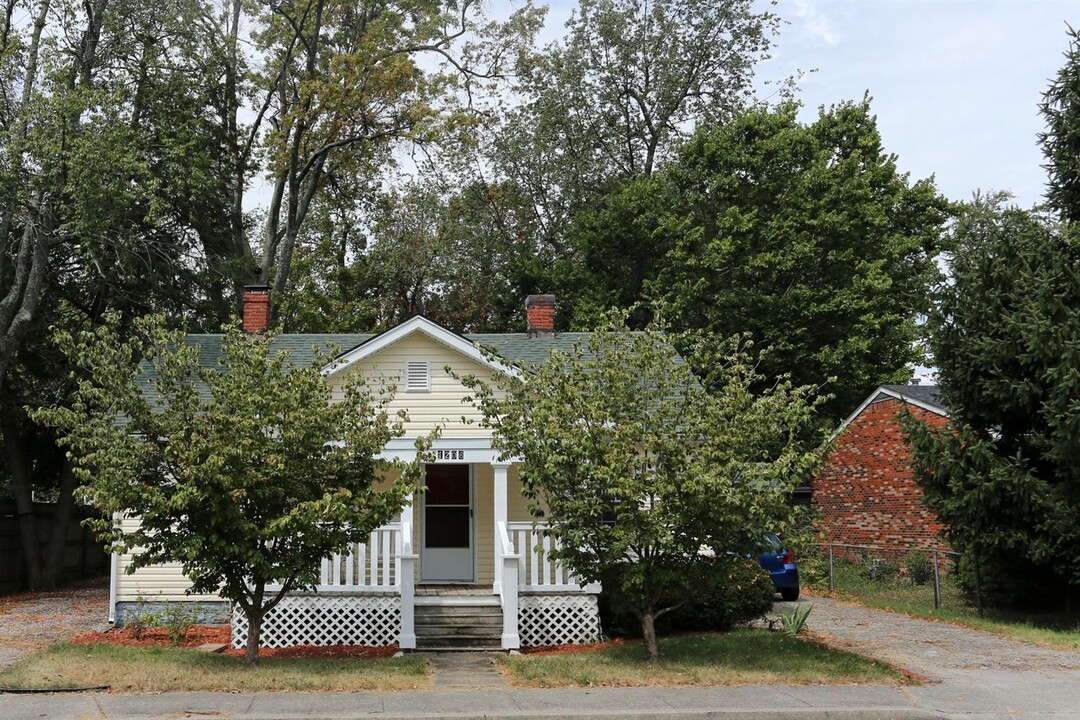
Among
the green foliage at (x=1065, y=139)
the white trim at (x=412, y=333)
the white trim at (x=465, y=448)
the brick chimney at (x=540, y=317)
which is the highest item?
the green foliage at (x=1065, y=139)

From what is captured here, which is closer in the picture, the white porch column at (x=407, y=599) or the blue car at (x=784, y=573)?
the white porch column at (x=407, y=599)

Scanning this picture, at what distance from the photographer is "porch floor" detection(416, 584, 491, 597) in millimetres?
17047

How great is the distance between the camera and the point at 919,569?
2345 cm

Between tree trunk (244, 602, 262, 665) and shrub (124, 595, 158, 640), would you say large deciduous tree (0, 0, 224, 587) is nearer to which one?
shrub (124, 595, 158, 640)

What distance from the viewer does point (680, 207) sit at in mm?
34469

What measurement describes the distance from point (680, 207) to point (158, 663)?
82.3 feet

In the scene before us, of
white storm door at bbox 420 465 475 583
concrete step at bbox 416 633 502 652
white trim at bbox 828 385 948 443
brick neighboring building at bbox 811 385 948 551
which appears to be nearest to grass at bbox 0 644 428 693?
concrete step at bbox 416 633 502 652

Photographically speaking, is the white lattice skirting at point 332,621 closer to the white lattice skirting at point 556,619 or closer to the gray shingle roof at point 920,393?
the white lattice skirting at point 556,619

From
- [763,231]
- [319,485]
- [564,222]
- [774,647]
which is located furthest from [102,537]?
[564,222]

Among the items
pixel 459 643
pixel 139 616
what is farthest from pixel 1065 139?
pixel 139 616

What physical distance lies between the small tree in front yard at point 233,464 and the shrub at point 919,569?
14.4 metres

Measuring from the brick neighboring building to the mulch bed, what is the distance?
561 inches

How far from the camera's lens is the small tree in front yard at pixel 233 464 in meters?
12.5

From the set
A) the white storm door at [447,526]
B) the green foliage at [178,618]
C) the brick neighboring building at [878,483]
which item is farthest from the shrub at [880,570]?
the green foliage at [178,618]
